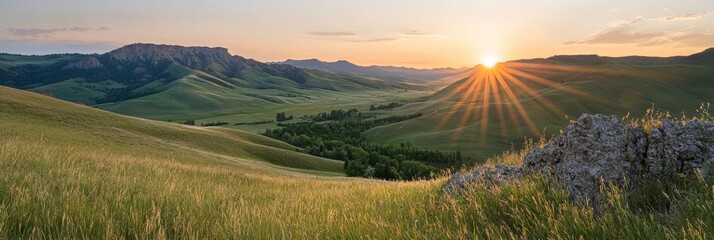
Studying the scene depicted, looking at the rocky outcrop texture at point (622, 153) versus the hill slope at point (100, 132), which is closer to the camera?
the rocky outcrop texture at point (622, 153)

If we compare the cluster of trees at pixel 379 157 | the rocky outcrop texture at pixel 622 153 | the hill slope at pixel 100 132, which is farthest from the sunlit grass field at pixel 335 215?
the cluster of trees at pixel 379 157

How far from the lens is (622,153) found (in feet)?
21.0

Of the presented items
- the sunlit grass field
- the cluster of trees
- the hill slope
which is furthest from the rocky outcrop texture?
the cluster of trees

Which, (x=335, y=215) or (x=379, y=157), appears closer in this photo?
(x=335, y=215)

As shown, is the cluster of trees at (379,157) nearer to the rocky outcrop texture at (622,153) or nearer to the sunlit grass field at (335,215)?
the rocky outcrop texture at (622,153)

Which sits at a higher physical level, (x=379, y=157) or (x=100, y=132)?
(x=100, y=132)

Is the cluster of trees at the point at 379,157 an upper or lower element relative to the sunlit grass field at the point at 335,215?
lower

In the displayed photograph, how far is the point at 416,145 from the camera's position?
17475 cm

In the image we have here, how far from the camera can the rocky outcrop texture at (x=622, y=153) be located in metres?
6.12

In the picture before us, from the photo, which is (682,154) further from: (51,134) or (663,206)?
(51,134)

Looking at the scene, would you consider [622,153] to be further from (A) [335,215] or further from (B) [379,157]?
(B) [379,157]

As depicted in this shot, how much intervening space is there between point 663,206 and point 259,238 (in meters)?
5.16

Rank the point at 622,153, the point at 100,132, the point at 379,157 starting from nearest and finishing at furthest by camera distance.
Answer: the point at 622,153 → the point at 100,132 → the point at 379,157

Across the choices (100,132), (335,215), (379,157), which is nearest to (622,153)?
(335,215)
